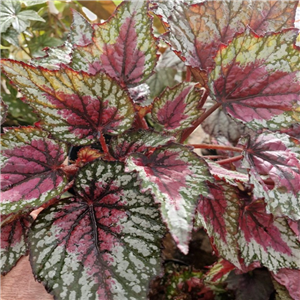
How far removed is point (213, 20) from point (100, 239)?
0.57 m

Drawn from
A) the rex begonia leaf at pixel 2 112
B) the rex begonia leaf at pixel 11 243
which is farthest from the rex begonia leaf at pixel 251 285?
the rex begonia leaf at pixel 2 112

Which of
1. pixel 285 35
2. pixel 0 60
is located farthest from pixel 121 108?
pixel 285 35

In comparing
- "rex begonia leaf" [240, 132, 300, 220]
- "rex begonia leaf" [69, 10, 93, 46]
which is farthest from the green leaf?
"rex begonia leaf" [240, 132, 300, 220]

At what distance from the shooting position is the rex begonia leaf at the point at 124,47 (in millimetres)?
669

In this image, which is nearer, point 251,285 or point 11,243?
point 11,243

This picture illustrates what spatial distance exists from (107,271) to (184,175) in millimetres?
224

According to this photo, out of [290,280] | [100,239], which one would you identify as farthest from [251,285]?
[100,239]

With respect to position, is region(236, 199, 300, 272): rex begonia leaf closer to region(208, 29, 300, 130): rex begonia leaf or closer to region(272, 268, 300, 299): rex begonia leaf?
region(272, 268, 300, 299): rex begonia leaf

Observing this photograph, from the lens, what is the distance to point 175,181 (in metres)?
0.53

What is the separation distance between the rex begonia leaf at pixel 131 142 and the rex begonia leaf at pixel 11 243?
0.29 meters

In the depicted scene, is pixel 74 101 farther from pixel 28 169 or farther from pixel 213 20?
pixel 213 20

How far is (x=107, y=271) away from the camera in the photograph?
1.80ft

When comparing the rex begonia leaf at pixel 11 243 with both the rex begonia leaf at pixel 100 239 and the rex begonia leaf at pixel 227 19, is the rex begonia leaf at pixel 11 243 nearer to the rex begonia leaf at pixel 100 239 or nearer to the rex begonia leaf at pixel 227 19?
the rex begonia leaf at pixel 100 239

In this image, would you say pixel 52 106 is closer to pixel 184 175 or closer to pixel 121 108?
pixel 121 108
